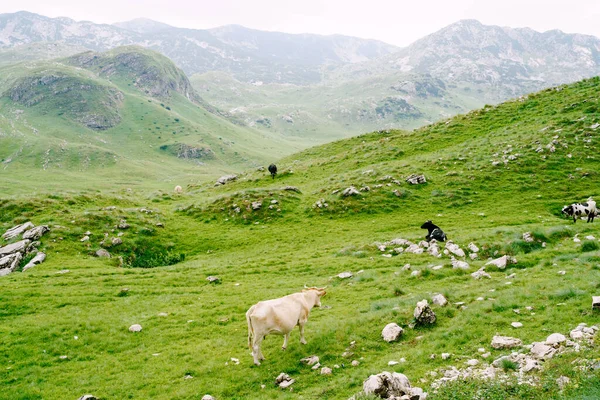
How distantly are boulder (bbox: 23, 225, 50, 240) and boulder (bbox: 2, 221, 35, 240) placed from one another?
933 millimetres

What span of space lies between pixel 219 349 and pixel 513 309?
11.6m

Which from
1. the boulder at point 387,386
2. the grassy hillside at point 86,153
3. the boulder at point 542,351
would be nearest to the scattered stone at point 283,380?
the boulder at point 387,386

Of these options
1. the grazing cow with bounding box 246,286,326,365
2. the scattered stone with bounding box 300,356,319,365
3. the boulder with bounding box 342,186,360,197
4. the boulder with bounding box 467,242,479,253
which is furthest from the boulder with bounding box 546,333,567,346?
the boulder with bounding box 342,186,360,197

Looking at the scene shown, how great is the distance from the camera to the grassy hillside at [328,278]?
37.9 ft

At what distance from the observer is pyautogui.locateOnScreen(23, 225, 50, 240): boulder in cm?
2845

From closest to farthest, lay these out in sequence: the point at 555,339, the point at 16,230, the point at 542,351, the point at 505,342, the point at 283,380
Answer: the point at 542,351 → the point at 555,339 → the point at 505,342 → the point at 283,380 → the point at 16,230

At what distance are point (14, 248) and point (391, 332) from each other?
29.6 m

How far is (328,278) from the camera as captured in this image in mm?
21594

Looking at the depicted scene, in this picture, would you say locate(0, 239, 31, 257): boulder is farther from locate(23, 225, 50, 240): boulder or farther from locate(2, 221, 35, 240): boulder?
locate(2, 221, 35, 240): boulder

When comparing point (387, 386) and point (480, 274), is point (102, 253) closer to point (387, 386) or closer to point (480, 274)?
point (387, 386)

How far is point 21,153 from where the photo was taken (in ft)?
438

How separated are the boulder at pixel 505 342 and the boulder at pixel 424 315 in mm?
2595

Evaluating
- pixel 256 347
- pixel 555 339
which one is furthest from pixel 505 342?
pixel 256 347

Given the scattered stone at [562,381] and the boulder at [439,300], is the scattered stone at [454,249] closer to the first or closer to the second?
the boulder at [439,300]
